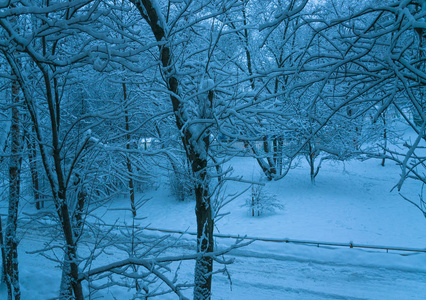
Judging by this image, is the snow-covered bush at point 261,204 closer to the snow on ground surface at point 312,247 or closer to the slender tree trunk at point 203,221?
the snow on ground surface at point 312,247

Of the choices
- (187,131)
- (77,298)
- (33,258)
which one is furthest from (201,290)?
(33,258)

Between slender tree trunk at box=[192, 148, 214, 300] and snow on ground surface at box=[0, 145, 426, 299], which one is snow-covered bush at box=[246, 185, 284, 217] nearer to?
snow on ground surface at box=[0, 145, 426, 299]

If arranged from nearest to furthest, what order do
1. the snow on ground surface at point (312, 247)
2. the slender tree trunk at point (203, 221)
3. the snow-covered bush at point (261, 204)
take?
the slender tree trunk at point (203, 221)
the snow on ground surface at point (312, 247)
the snow-covered bush at point (261, 204)

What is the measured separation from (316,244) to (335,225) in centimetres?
205

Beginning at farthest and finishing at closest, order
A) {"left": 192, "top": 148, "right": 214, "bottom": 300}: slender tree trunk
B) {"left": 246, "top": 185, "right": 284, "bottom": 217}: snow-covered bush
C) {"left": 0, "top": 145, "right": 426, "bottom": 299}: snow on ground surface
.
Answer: {"left": 246, "top": 185, "right": 284, "bottom": 217}: snow-covered bush → {"left": 0, "top": 145, "right": 426, "bottom": 299}: snow on ground surface → {"left": 192, "top": 148, "right": 214, "bottom": 300}: slender tree trunk

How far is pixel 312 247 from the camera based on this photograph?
9.29m

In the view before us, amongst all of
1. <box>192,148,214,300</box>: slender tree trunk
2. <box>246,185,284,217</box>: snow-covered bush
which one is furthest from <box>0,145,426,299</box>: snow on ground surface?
<box>192,148,214,300</box>: slender tree trunk

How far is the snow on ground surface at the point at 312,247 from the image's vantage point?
7207mm

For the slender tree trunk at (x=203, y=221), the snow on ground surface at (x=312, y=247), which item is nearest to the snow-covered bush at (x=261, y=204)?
the snow on ground surface at (x=312, y=247)

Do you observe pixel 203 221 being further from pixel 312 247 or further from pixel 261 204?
pixel 261 204

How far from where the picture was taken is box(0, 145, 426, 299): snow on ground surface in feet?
23.6

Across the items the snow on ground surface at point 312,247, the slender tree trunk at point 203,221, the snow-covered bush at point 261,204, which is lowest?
the snow on ground surface at point 312,247

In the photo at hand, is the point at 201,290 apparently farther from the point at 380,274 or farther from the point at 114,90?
the point at 114,90

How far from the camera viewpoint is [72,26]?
263 cm
